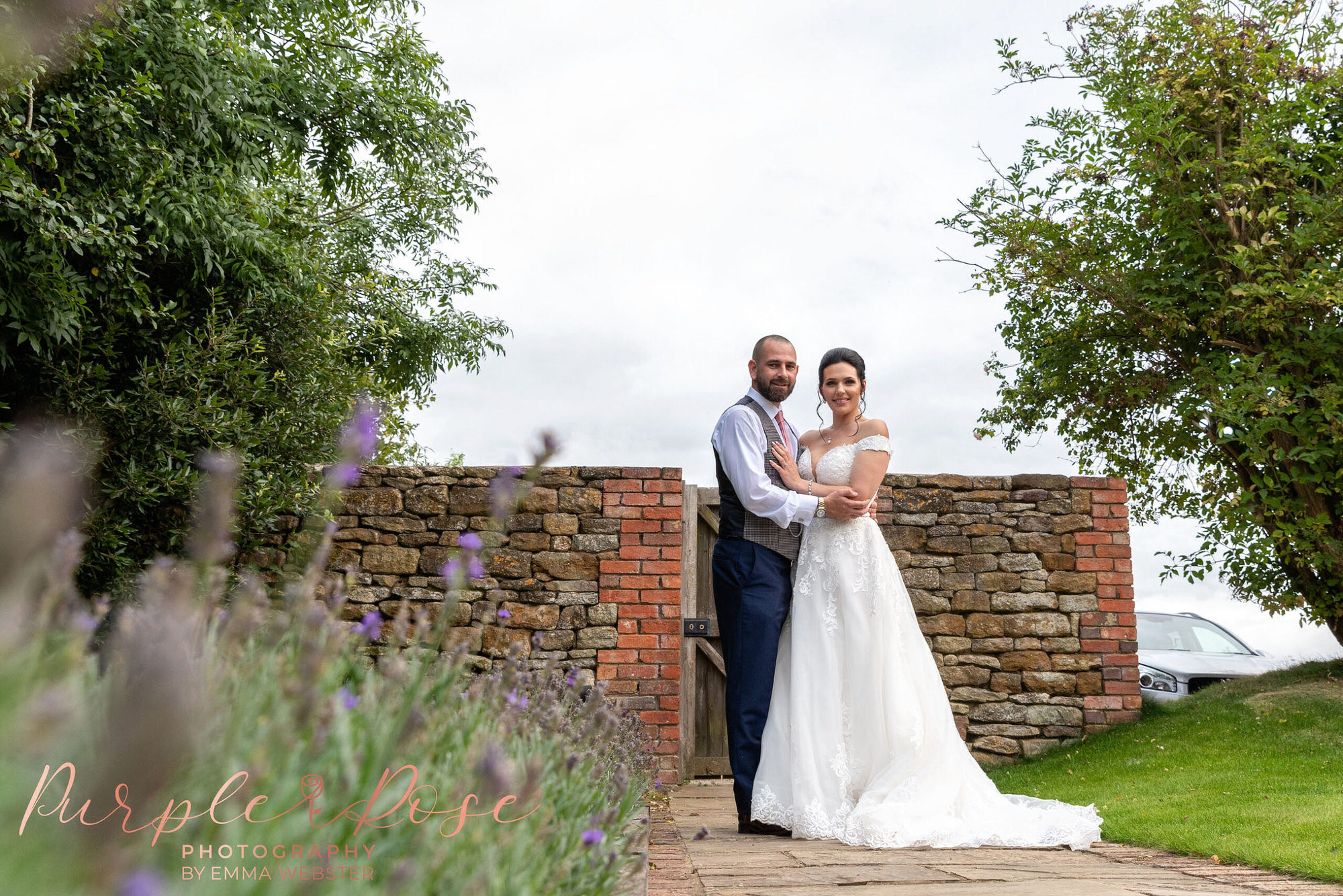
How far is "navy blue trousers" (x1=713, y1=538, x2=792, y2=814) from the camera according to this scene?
14.8ft

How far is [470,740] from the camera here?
204 centimetres

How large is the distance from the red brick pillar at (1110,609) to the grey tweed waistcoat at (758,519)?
4084 mm

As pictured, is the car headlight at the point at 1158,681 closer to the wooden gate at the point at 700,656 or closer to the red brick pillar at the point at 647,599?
the wooden gate at the point at 700,656

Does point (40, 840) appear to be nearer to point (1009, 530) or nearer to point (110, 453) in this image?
point (110, 453)

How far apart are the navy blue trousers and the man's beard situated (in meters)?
0.74

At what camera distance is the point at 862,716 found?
458cm

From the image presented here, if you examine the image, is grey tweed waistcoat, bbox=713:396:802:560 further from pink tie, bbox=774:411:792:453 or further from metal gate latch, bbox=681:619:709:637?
metal gate latch, bbox=681:619:709:637

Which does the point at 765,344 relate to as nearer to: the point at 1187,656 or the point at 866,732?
the point at 866,732

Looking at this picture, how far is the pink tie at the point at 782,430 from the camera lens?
196 inches

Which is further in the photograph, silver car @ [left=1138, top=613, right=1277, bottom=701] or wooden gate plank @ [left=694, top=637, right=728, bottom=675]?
silver car @ [left=1138, top=613, right=1277, bottom=701]

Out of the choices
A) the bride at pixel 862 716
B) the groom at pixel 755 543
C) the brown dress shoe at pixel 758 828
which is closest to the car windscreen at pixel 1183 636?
the bride at pixel 862 716

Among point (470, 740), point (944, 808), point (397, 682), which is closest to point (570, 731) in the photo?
point (470, 740)

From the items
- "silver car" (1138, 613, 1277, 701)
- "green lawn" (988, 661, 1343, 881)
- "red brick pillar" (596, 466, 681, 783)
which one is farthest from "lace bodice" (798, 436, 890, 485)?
"silver car" (1138, 613, 1277, 701)

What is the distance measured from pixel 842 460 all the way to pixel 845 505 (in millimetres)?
295
